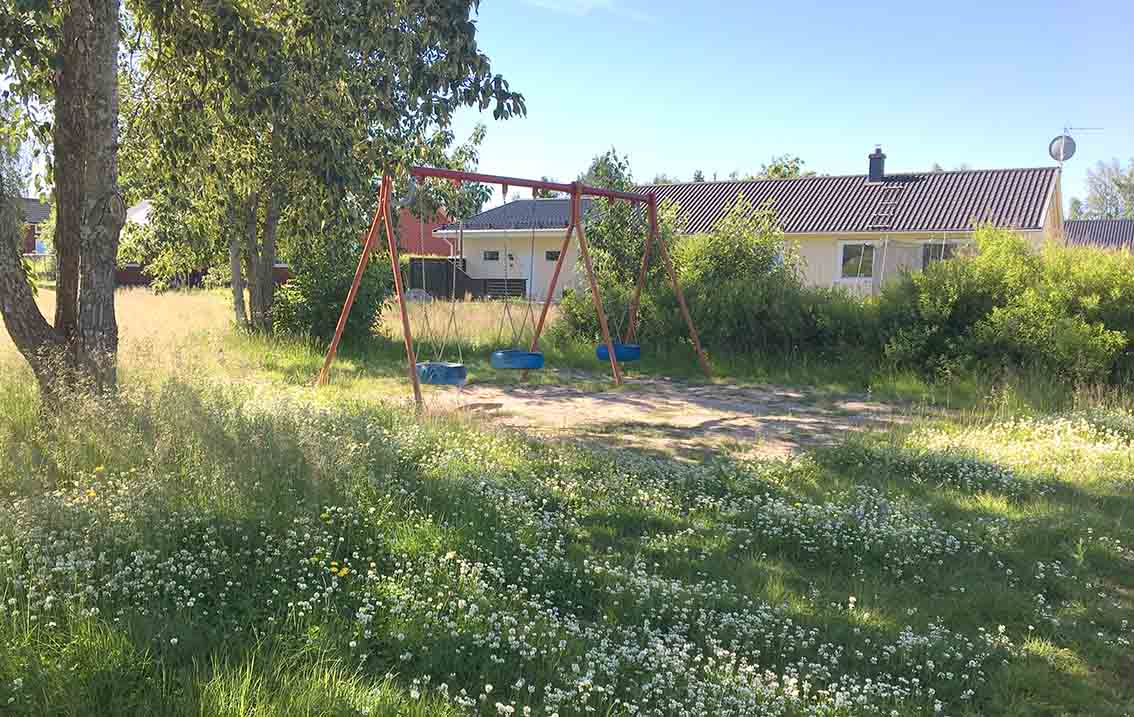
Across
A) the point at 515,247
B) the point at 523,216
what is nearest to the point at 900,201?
the point at 515,247

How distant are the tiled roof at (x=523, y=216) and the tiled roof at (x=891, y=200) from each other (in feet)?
18.9

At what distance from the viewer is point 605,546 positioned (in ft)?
14.5

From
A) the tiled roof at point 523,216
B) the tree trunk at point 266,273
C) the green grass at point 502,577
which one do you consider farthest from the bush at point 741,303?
the tiled roof at point 523,216

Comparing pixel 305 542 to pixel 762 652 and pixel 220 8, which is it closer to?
pixel 762 652

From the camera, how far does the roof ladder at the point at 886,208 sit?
26.5 m

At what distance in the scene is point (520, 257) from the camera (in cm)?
3312

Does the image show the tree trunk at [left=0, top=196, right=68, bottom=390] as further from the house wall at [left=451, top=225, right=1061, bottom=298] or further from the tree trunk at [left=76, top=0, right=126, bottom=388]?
the house wall at [left=451, top=225, right=1061, bottom=298]

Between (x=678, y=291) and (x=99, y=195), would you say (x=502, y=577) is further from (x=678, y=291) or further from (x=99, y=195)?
(x=678, y=291)

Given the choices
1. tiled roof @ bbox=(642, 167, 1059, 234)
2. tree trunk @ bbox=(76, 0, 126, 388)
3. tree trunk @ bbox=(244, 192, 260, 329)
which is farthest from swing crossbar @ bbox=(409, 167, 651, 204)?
tiled roof @ bbox=(642, 167, 1059, 234)

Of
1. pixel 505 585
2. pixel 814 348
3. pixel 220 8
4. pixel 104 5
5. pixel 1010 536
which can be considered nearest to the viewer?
pixel 505 585

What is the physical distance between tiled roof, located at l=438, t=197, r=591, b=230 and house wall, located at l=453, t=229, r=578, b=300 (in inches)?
42.5

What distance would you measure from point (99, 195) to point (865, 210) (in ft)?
86.5

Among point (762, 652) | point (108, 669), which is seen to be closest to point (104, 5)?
point (108, 669)

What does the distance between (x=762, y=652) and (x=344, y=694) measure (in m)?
1.74
